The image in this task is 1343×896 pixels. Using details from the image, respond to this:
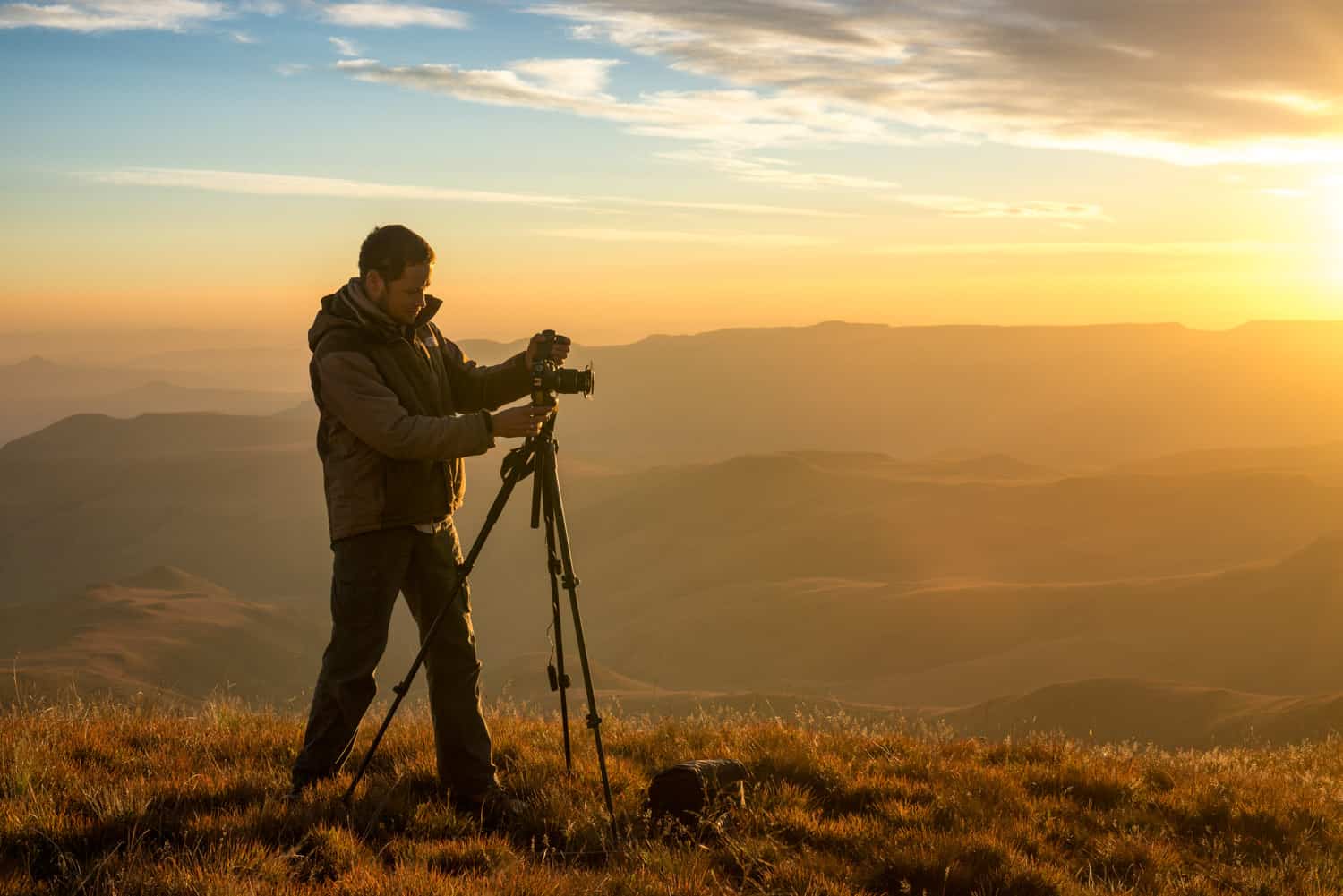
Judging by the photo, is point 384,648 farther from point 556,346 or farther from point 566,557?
point 556,346

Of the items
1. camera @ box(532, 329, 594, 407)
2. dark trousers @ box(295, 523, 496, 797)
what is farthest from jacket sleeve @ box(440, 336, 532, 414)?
dark trousers @ box(295, 523, 496, 797)

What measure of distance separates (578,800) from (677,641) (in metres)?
86.4

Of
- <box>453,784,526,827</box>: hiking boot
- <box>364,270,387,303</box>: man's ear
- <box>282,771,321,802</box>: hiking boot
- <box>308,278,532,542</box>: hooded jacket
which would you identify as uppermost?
<box>364,270,387,303</box>: man's ear

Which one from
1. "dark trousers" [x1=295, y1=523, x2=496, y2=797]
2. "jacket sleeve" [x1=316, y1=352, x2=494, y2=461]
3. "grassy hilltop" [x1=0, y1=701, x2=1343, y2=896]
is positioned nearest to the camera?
"grassy hilltop" [x1=0, y1=701, x2=1343, y2=896]

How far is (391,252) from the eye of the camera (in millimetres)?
4594

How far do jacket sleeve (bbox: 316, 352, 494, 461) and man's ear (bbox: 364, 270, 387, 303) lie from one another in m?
0.29

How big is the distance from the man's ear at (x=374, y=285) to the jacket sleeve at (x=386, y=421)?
0.95 ft

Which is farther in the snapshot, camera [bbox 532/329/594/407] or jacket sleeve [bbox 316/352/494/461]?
camera [bbox 532/329/594/407]

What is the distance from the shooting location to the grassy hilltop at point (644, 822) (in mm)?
3682

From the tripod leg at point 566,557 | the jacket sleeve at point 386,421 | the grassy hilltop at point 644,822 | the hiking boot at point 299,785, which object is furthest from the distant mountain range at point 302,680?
the jacket sleeve at point 386,421

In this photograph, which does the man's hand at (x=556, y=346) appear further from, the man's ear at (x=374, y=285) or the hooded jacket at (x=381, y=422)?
the man's ear at (x=374, y=285)

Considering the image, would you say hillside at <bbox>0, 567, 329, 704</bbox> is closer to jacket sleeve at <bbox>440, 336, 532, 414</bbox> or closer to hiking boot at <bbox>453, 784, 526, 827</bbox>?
jacket sleeve at <bbox>440, 336, 532, 414</bbox>

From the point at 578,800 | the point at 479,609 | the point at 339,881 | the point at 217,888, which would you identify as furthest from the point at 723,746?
the point at 479,609

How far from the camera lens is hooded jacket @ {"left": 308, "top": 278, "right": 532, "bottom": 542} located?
4465mm
